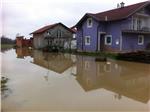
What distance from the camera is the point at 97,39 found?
65.7 ft

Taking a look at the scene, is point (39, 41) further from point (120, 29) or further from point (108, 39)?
point (120, 29)

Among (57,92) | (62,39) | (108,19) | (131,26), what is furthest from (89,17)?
(57,92)

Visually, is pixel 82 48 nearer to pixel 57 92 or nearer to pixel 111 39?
pixel 111 39

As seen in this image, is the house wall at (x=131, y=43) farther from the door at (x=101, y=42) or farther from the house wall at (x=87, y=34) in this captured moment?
the house wall at (x=87, y=34)

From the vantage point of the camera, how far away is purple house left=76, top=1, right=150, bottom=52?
1845cm

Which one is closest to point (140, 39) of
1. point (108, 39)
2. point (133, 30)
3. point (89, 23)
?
point (133, 30)

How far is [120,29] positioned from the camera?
18516mm

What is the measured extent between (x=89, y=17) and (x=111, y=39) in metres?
3.37

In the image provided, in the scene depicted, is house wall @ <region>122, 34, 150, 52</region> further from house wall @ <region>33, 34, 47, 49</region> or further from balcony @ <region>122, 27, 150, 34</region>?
house wall @ <region>33, 34, 47, 49</region>

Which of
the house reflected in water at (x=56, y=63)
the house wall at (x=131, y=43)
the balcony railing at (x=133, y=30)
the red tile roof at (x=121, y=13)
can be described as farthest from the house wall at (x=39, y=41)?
the balcony railing at (x=133, y=30)

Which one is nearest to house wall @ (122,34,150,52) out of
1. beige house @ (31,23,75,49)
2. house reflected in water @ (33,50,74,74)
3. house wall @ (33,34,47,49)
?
house reflected in water @ (33,50,74,74)

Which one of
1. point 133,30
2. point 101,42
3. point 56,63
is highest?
point 133,30

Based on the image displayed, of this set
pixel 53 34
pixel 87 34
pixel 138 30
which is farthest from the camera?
pixel 53 34

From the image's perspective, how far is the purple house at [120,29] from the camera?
1845 cm
